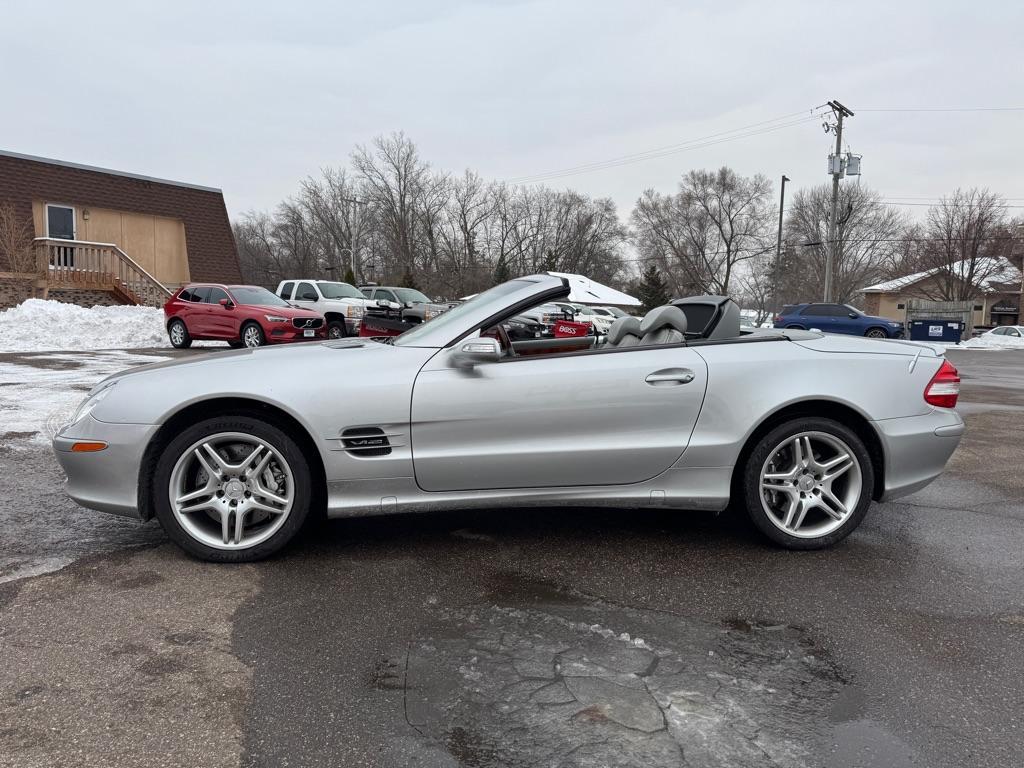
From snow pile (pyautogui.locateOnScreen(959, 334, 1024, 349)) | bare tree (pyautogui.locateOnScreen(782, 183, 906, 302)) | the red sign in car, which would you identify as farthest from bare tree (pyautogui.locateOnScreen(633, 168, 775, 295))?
the red sign in car

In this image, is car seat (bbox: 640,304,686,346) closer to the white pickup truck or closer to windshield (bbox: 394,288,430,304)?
the white pickup truck

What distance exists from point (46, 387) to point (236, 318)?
23.7ft

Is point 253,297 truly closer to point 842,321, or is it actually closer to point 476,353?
point 476,353

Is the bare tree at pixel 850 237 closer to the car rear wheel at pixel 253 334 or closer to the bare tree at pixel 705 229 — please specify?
the bare tree at pixel 705 229

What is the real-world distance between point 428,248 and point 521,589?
62241 millimetres

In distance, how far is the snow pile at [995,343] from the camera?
31745 mm

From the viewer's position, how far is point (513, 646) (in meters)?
2.74

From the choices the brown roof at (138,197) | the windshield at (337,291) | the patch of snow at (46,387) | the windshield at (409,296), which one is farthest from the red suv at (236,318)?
the brown roof at (138,197)

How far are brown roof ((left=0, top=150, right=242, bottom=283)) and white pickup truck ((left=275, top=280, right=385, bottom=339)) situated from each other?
807 centimetres

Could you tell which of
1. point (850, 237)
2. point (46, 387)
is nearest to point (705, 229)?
point (850, 237)

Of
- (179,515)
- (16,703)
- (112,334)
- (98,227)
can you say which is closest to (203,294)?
(112,334)

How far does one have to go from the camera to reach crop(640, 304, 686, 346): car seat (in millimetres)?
4051

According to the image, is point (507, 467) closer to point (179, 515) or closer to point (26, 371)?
point (179, 515)

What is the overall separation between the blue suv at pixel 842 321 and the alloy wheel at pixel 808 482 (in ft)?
86.8
